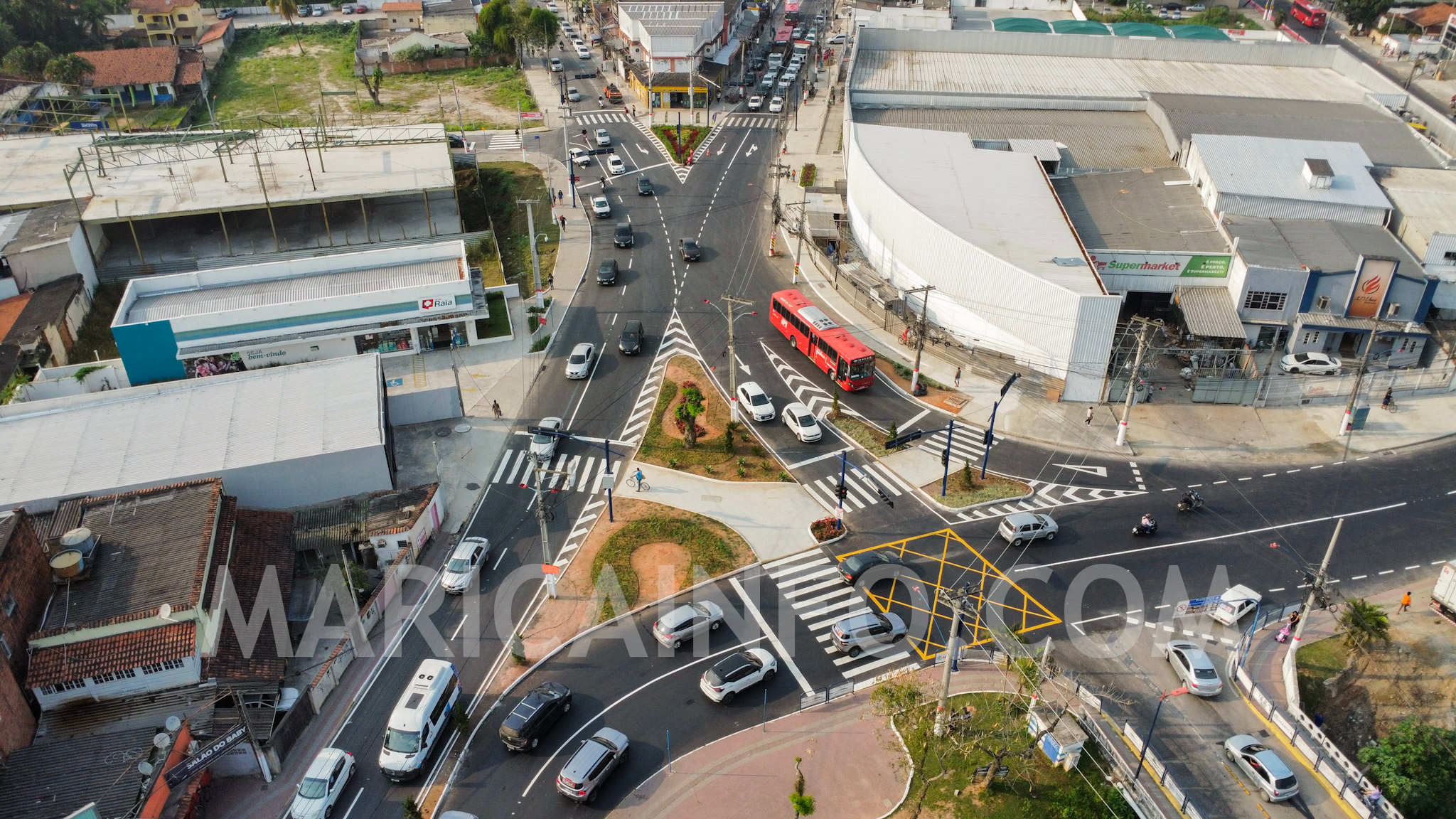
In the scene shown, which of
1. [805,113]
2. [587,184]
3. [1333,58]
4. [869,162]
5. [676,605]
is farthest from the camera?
[805,113]

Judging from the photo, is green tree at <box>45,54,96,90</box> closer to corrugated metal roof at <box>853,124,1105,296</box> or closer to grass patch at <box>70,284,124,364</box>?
grass patch at <box>70,284,124,364</box>

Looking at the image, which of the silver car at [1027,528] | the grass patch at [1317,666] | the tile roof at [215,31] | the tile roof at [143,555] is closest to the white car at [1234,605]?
the grass patch at [1317,666]

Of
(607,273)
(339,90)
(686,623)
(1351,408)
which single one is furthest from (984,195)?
(339,90)

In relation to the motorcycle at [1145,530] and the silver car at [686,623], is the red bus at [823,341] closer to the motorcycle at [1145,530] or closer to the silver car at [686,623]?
the motorcycle at [1145,530]

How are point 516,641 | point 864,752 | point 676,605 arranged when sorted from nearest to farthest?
point 864,752, point 516,641, point 676,605

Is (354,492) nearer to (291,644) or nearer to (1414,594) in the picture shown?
(291,644)

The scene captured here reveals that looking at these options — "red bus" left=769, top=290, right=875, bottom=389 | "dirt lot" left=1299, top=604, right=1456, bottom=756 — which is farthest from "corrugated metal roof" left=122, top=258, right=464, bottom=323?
"dirt lot" left=1299, top=604, right=1456, bottom=756

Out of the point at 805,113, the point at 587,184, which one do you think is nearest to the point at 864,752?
the point at 587,184
